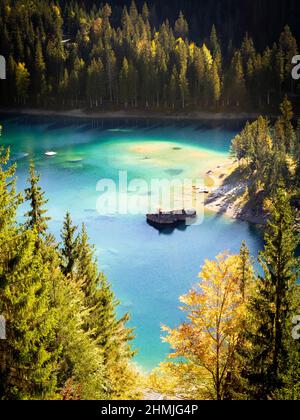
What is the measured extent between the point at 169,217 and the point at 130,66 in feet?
254

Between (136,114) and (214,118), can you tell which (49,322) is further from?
(136,114)

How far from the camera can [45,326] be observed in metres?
23.6

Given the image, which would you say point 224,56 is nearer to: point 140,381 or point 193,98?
point 193,98

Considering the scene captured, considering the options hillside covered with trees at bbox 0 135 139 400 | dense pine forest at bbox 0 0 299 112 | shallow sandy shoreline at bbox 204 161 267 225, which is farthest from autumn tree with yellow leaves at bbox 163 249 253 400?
dense pine forest at bbox 0 0 299 112

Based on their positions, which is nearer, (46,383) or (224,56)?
(46,383)

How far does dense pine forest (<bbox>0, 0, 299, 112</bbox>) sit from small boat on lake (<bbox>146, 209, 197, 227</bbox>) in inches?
2286

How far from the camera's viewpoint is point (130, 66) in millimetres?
147625

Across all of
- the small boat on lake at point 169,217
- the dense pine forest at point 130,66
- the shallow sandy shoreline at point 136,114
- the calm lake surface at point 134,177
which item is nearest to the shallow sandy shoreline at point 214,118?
the shallow sandy shoreline at point 136,114

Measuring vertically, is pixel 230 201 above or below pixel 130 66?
below

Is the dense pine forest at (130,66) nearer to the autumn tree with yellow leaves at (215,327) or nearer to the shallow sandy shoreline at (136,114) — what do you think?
the shallow sandy shoreline at (136,114)

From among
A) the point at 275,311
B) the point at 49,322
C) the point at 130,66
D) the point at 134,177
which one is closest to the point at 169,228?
the point at 134,177

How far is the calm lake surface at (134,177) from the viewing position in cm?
6319
